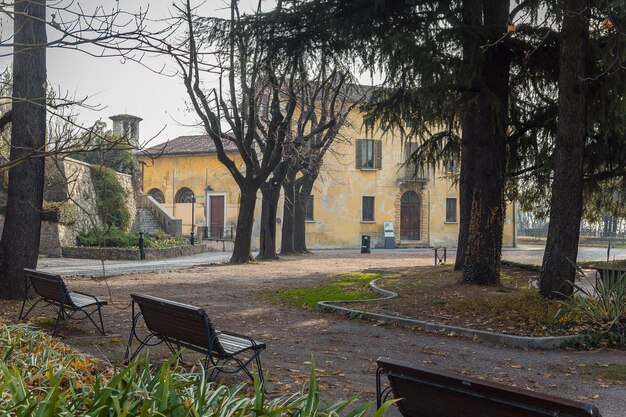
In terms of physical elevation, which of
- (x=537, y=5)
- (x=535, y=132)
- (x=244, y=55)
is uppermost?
(x=537, y=5)

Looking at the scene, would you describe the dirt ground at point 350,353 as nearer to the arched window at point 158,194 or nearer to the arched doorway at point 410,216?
the arched doorway at point 410,216

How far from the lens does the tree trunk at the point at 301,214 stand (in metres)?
31.3

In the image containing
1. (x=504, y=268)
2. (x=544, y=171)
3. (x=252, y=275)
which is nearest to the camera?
(x=544, y=171)

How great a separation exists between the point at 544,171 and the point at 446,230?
28.2m

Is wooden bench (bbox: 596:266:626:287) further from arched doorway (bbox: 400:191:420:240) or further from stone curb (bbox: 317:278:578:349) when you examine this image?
arched doorway (bbox: 400:191:420:240)

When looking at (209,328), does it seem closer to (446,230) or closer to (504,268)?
(504,268)

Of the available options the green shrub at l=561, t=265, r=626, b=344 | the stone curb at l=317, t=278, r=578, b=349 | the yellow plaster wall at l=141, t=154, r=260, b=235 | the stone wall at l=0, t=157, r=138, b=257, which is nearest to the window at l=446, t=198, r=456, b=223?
the yellow plaster wall at l=141, t=154, r=260, b=235

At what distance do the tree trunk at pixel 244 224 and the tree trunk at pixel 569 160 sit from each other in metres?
14.0

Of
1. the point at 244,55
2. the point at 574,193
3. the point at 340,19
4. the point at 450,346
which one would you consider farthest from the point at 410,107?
the point at 450,346

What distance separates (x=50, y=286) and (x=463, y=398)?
6.54 m

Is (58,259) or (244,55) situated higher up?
(244,55)

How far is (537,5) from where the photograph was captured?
13.6 meters

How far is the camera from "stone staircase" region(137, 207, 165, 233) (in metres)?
35.2

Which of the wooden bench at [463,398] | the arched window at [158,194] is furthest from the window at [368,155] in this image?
the wooden bench at [463,398]
